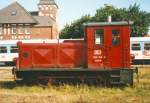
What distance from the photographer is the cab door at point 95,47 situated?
59.3ft

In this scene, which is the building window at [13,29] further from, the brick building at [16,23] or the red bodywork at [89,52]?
the red bodywork at [89,52]

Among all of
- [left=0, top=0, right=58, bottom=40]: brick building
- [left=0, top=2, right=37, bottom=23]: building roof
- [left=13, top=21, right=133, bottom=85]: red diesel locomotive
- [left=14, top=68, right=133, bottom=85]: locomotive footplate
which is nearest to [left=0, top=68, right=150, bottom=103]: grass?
[left=14, top=68, right=133, bottom=85]: locomotive footplate

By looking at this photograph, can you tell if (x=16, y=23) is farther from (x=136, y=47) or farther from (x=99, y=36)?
(x=99, y=36)

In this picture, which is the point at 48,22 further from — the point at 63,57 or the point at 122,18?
the point at 63,57

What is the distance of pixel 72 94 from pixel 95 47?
3.08 meters

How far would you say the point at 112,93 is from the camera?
16312 mm

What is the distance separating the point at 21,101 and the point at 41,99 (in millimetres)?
815

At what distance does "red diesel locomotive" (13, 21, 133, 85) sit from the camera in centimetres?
1795

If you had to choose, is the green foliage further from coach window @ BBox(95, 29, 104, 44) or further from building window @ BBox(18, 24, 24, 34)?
coach window @ BBox(95, 29, 104, 44)

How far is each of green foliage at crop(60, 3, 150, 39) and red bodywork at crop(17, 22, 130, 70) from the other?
47.6 metres

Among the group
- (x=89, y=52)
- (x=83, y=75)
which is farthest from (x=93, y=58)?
(x=83, y=75)

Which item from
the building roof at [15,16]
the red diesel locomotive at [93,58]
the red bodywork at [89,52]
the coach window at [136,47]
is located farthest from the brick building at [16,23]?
the red diesel locomotive at [93,58]

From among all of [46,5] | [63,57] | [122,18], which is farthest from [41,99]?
[46,5]

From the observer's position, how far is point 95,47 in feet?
59.4
